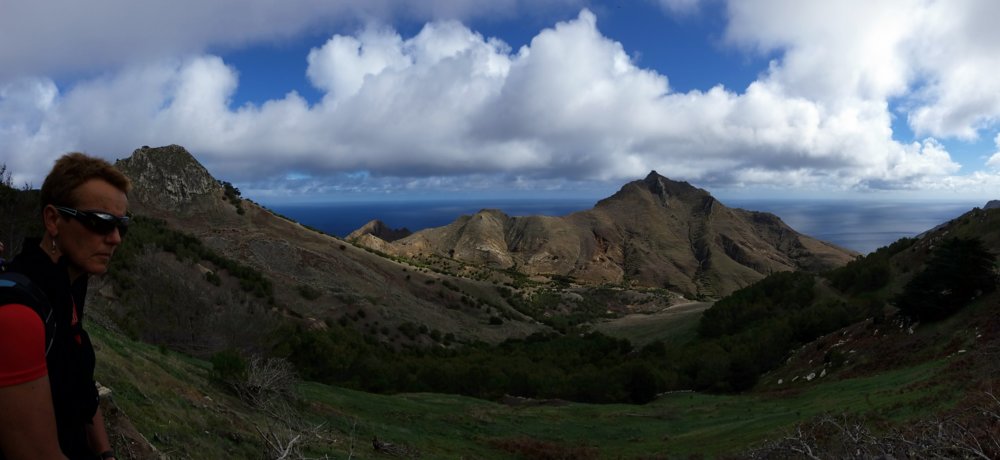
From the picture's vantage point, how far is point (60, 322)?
281 centimetres

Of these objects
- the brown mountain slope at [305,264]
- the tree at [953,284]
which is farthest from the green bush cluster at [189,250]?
the tree at [953,284]

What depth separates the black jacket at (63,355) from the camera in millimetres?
2707

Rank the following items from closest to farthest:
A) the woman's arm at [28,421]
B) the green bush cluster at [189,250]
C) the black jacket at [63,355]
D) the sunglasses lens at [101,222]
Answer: the woman's arm at [28,421], the black jacket at [63,355], the sunglasses lens at [101,222], the green bush cluster at [189,250]

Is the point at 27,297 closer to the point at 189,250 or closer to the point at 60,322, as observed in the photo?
the point at 60,322

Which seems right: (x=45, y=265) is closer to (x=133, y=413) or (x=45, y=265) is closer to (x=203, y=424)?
(x=133, y=413)

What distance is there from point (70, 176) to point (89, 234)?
0.36 m

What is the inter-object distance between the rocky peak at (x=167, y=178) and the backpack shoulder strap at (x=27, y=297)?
72.5 m

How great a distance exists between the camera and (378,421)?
20969 millimetres

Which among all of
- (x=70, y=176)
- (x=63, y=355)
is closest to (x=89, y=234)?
(x=70, y=176)

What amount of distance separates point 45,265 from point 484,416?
25.9 meters

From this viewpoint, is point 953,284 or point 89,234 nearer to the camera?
point 89,234

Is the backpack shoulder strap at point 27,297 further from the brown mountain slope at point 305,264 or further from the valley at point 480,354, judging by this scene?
the brown mountain slope at point 305,264

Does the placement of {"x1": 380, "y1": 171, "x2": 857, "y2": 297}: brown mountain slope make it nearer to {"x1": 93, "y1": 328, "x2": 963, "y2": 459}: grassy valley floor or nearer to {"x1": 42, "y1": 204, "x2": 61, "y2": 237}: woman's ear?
{"x1": 93, "y1": 328, "x2": 963, "y2": 459}: grassy valley floor

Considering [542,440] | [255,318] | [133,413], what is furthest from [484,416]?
[133,413]
